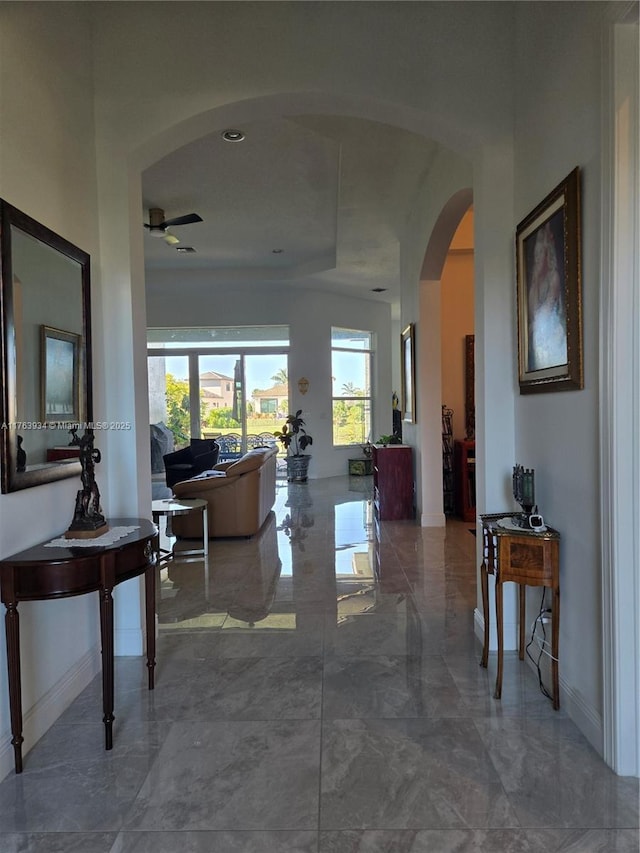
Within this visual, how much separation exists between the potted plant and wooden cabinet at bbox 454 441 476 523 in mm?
3966

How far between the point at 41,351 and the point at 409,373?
15.7ft

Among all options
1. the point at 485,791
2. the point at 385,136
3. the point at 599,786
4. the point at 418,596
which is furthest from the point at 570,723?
the point at 385,136

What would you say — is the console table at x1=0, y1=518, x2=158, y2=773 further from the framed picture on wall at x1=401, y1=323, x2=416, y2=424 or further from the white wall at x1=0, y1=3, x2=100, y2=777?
the framed picture on wall at x1=401, y1=323, x2=416, y2=424

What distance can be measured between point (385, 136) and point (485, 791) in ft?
14.4

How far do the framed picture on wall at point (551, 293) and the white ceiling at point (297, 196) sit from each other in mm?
2228

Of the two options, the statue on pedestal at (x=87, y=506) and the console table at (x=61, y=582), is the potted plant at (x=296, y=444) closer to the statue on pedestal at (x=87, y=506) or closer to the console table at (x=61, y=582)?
the statue on pedestal at (x=87, y=506)

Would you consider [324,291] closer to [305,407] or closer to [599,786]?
[305,407]

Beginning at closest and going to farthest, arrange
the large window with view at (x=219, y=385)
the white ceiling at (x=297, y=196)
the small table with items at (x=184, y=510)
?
1. the white ceiling at (x=297, y=196)
2. the small table with items at (x=184, y=510)
3. the large window with view at (x=219, y=385)

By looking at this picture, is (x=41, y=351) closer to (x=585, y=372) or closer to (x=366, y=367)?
(x=585, y=372)

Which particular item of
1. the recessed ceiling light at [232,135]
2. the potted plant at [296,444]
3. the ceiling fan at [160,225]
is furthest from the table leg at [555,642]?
the potted plant at [296,444]

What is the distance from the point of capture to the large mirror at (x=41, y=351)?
2.04 meters

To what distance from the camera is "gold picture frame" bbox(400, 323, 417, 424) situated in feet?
19.9

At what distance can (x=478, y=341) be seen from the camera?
299 centimetres

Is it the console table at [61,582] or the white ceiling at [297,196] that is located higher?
the white ceiling at [297,196]
